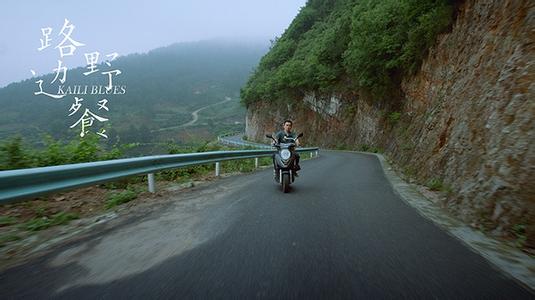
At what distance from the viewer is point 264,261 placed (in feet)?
10.5

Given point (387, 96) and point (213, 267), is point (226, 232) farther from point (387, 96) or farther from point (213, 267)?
point (387, 96)

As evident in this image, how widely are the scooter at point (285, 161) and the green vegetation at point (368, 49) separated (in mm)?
14151

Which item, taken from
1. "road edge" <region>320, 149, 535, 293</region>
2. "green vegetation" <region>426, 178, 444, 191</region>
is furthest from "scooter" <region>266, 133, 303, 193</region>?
"green vegetation" <region>426, 178, 444, 191</region>

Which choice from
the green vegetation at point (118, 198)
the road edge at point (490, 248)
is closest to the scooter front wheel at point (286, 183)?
the road edge at point (490, 248)

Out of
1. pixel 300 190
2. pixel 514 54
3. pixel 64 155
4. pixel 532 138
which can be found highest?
pixel 514 54

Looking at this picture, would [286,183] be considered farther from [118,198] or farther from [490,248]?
[490,248]

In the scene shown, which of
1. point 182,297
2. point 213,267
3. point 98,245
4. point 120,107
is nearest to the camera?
point 182,297

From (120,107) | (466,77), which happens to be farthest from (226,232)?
(120,107)

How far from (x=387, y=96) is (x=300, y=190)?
2540 centimetres

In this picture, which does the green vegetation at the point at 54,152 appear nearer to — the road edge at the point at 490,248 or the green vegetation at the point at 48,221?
the green vegetation at the point at 48,221

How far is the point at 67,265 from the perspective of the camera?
10.2 ft

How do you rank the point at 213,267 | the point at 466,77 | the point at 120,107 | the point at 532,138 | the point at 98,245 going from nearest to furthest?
the point at 213,267
the point at 98,245
the point at 532,138
the point at 466,77
the point at 120,107

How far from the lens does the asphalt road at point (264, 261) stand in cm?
256

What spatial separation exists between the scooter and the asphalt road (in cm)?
223
